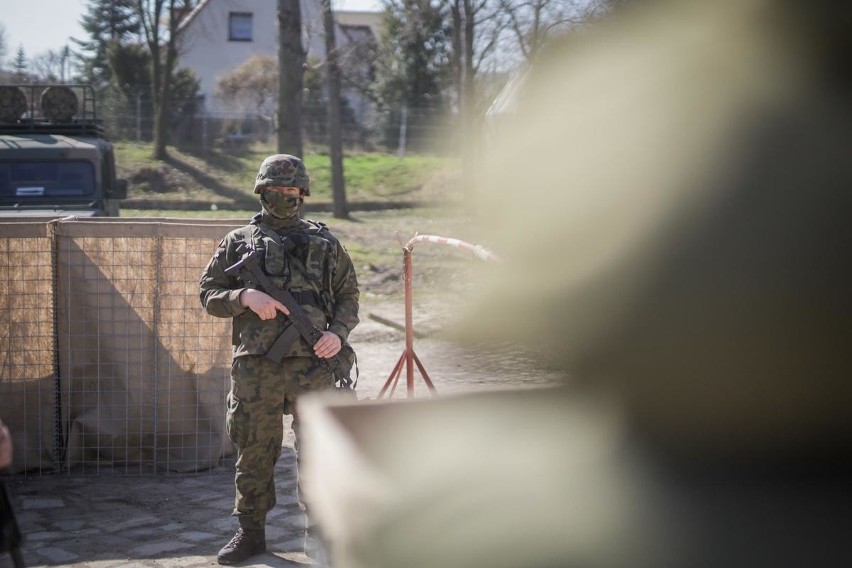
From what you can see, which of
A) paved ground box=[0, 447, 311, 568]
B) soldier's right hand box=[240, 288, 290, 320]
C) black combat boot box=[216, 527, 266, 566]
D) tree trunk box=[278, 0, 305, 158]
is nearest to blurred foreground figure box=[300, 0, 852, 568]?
soldier's right hand box=[240, 288, 290, 320]

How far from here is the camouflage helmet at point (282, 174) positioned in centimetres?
434

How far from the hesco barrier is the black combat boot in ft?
5.42

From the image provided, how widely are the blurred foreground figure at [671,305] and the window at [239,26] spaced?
1899 inches

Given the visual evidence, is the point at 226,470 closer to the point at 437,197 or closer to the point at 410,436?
the point at 410,436

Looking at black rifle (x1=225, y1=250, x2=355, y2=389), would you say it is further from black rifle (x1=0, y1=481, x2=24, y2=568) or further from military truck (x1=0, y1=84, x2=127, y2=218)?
military truck (x1=0, y1=84, x2=127, y2=218)

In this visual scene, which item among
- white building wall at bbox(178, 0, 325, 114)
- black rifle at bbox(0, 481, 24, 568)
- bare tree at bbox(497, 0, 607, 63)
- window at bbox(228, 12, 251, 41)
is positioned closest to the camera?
bare tree at bbox(497, 0, 607, 63)

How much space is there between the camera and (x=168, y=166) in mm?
28141

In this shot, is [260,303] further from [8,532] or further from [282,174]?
[8,532]

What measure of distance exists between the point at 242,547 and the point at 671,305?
355 centimetres

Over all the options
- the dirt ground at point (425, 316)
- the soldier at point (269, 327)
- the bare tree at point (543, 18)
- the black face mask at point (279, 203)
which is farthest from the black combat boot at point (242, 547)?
the bare tree at point (543, 18)

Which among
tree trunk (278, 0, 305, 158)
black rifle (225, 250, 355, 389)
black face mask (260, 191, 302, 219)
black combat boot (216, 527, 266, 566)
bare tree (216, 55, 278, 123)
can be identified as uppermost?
bare tree (216, 55, 278, 123)

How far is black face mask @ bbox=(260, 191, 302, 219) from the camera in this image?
4.38 m

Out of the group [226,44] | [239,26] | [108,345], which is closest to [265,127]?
[226,44]

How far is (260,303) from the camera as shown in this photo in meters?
4.22
